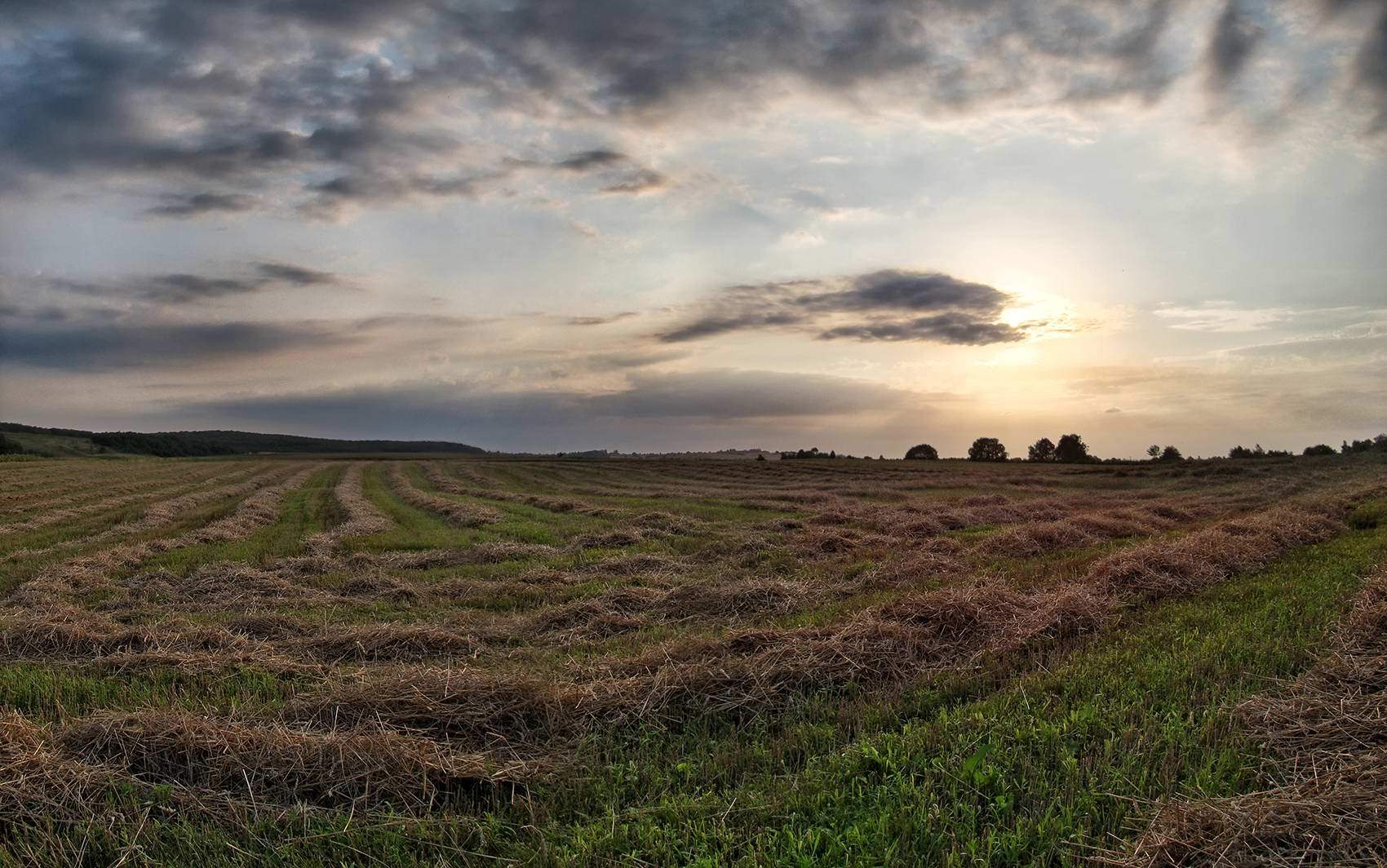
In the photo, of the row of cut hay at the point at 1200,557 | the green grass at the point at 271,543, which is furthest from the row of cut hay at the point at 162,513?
the row of cut hay at the point at 1200,557

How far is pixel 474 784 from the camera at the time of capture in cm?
476

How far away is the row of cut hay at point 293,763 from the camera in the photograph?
15.3ft

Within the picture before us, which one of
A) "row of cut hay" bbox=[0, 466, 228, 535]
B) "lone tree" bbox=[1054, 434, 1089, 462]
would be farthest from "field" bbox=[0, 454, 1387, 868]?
"lone tree" bbox=[1054, 434, 1089, 462]

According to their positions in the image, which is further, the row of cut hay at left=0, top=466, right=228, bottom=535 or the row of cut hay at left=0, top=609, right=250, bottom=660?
the row of cut hay at left=0, top=466, right=228, bottom=535

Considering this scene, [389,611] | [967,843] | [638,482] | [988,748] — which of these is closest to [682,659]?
[988,748]

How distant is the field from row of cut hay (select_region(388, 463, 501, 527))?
7.75 meters

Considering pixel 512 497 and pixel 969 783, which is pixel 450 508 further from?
pixel 969 783

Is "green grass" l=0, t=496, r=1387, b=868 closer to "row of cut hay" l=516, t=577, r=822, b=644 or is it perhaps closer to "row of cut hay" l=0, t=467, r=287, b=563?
"row of cut hay" l=516, t=577, r=822, b=644

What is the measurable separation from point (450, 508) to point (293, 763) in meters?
21.1

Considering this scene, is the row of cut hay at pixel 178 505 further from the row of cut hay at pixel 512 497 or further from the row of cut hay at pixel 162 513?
the row of cut hay at pixel 512 497

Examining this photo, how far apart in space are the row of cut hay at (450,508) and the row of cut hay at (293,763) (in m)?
16.2

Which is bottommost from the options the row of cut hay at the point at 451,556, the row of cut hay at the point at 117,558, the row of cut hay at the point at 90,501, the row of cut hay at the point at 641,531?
the row of cut hay at the point at 90,501

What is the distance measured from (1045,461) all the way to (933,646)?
6608cm

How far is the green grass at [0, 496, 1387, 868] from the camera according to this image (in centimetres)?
387
